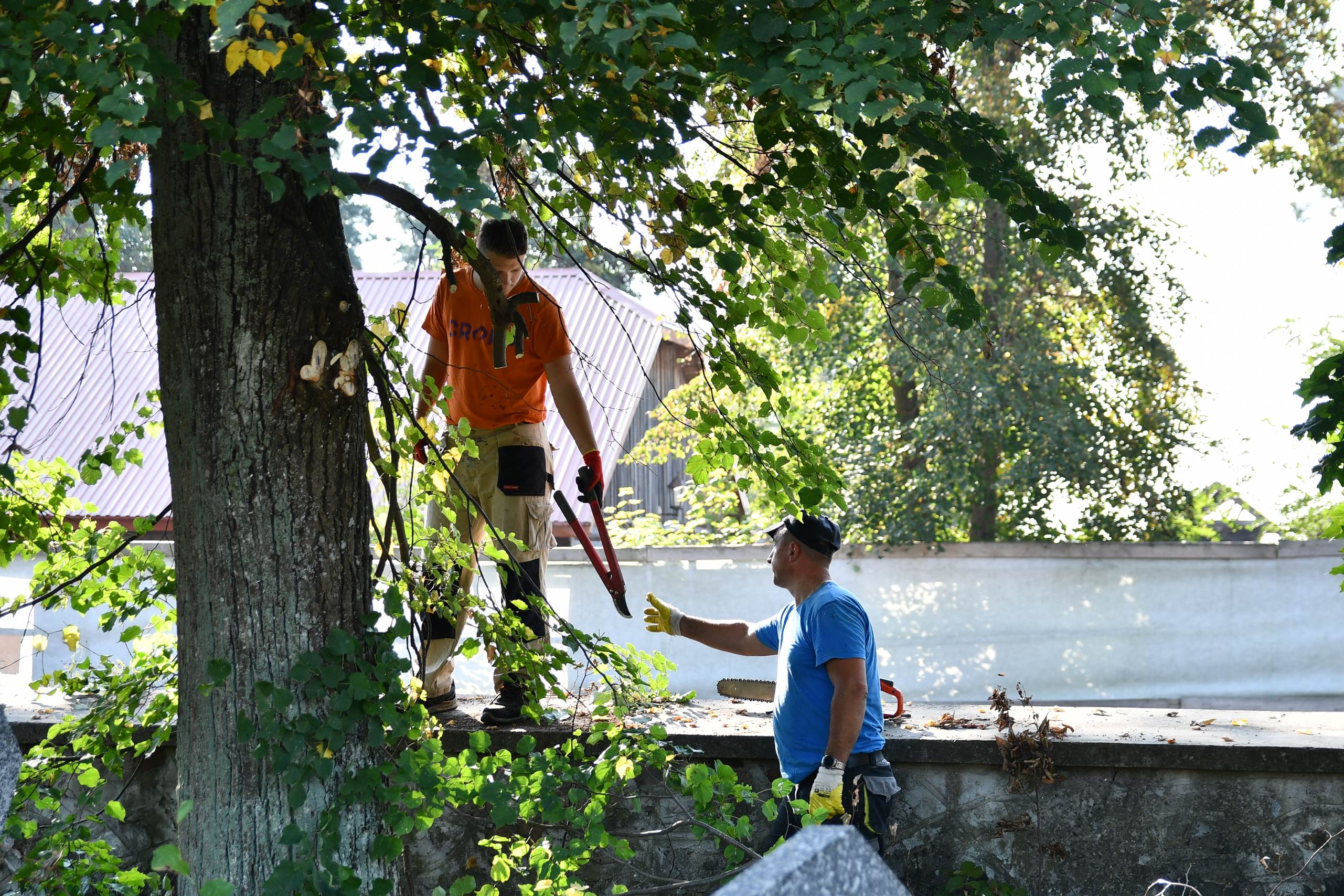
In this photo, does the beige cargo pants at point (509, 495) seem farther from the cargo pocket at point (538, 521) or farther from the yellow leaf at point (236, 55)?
the yellow leaf at point (236, 55)

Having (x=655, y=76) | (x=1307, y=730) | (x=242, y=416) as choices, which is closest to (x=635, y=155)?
Answer: (x=655, y=76)

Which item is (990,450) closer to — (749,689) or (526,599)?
(749,689)

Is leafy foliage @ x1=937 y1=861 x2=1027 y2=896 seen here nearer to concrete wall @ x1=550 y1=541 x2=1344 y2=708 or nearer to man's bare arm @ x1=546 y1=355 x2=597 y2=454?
man's bare arm @ x1=546 y1=355 x2=597 y2=454

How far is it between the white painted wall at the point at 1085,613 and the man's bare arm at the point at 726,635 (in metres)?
4.36

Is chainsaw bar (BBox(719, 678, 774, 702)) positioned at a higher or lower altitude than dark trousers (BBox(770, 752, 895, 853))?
higher

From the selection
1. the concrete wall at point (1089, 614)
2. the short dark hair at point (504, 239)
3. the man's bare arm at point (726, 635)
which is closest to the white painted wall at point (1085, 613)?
the concrete wall at point (1089, 614)

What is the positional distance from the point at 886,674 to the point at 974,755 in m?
5.06

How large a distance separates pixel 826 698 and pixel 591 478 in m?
1.18

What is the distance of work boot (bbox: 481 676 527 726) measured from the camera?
408 centimetres

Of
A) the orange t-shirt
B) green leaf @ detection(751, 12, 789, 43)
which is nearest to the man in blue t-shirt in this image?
the orange t-shirt

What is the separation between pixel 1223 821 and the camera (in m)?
3.88

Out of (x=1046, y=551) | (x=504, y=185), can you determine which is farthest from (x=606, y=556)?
(x=1046, y=551)

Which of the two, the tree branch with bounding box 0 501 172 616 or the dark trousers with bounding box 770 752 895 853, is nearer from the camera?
the tree branch with bounding box 0 501 172 616

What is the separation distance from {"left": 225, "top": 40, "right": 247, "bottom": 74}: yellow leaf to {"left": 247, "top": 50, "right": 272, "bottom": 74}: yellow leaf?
0.04 ft
